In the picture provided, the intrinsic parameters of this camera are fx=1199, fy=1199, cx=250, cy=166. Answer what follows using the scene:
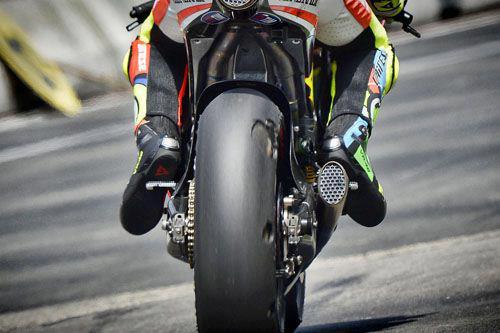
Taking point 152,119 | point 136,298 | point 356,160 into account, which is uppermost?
point 152,119

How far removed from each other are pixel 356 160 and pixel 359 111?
0.92ft

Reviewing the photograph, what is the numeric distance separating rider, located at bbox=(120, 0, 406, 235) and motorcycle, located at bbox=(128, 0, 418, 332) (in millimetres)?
89

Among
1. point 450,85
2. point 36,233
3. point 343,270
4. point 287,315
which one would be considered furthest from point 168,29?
point 450,85

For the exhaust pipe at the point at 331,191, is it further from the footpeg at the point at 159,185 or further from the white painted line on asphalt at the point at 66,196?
the white painted line on asphalt at the point at 66,196

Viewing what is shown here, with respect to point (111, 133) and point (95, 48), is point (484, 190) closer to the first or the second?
point (111, 133)

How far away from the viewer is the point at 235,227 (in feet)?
13.1

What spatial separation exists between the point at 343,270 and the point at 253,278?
8.67ft

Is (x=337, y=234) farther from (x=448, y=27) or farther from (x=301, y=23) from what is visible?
(x=448, y=27)

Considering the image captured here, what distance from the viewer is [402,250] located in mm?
6836

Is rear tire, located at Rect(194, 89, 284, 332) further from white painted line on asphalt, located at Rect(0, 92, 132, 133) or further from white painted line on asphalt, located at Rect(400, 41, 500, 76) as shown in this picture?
white painted line on asphalt, located at Rect(400, 41, 500, 76)

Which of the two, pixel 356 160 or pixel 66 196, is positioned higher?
pixel 356 160

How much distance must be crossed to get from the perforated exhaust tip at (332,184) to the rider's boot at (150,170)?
2.02ft

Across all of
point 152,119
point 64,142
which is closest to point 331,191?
point 152,119

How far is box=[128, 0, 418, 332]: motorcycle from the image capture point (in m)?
4.02
